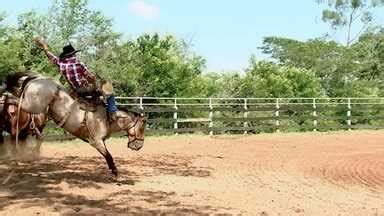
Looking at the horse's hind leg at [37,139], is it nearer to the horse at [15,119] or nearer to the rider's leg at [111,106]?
the horse at [15,119]

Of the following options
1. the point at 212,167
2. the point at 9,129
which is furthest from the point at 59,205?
the point at 212,167

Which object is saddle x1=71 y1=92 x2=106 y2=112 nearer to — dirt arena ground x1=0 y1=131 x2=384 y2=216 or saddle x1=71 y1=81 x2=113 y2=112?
saddle x1=71 y1=81 x2=113 y2=112

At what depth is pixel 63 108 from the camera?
9789 millimetres

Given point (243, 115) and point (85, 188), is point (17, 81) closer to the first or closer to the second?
point (85, 188)

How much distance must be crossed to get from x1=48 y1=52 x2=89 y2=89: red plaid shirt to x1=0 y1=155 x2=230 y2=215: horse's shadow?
1.67 m

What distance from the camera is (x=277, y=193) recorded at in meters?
9.79

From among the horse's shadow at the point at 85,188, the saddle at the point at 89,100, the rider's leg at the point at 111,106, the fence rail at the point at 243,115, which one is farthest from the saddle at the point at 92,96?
the fence rail at the point at 243,115

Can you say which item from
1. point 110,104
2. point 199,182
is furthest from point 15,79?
point 199,182

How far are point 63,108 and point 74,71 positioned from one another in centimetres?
65

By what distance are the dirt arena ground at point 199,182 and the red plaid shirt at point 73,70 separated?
1677mm

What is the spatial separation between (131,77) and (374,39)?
2893 centimetres

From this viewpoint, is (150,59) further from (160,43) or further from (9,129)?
(9,129)

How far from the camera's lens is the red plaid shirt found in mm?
9859

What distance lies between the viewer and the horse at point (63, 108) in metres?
9.44
